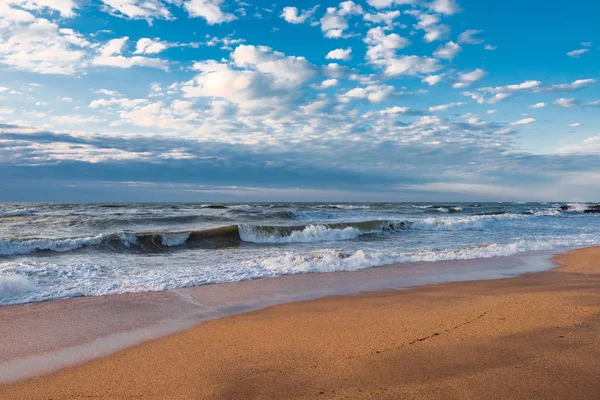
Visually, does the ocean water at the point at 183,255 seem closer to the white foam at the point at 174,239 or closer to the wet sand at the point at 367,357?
the white foam at the point at 174,239

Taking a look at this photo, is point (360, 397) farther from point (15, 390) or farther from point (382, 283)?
point (382, 283)

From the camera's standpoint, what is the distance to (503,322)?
4586 mm

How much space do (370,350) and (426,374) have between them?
2.30 ft

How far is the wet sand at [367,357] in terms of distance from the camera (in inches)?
119

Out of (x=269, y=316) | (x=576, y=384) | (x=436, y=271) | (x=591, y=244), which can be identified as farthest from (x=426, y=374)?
(x=591, y=244)

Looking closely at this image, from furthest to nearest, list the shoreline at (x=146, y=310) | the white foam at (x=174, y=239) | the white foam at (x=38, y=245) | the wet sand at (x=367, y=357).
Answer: the white foam at (x=174, y=239)
the white foam at (x=38, y=245)
the shoreline at (x=146, y=310)
the wet sand at (x=367, y=357)

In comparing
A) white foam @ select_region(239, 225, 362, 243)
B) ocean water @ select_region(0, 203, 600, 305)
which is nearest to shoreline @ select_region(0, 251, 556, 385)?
ocean water @ select_region(0, 203, 600, 305)

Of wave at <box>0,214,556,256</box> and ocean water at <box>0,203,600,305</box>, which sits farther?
wave at <box>0,214,556,256</box>

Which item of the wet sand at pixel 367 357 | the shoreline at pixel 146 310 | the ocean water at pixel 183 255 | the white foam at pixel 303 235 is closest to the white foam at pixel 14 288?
the ocean water at pixel 183 255

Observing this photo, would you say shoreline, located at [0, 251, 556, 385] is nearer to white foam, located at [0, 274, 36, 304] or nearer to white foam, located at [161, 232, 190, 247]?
white foam, located at [0, 274, 36, 304]

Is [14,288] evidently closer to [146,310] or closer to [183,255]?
[146,310]

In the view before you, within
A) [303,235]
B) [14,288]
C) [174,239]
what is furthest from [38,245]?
[303,235]

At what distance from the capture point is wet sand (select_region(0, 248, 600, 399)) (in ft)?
9.89

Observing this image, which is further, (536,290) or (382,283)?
(382,283)
